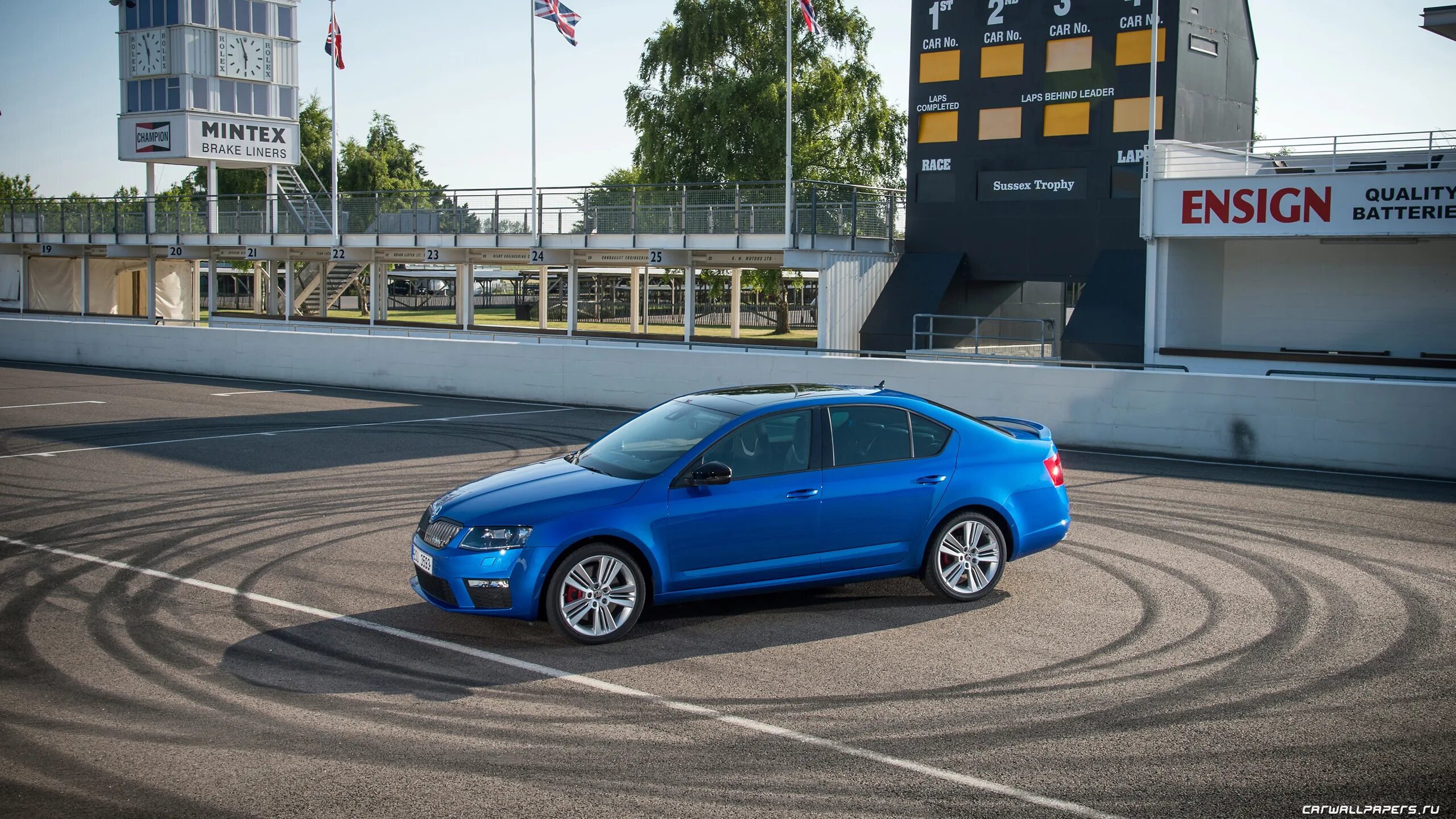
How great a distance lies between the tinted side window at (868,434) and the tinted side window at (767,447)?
0.21 metres

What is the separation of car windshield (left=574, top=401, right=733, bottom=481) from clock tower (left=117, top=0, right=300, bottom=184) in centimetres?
4477

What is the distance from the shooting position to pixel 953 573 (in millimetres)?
8305

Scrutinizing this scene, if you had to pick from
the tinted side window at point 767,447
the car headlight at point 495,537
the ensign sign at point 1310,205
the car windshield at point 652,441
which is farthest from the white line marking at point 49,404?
the ensign sign at point 1310,205

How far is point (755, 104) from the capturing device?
158 ft

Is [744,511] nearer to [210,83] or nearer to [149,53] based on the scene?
[210,83]

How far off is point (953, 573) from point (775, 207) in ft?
85.9

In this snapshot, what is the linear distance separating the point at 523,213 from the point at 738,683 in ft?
109

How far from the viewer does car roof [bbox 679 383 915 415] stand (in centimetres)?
820

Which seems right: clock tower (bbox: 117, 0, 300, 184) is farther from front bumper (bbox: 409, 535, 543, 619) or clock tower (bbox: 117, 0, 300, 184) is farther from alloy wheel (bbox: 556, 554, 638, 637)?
alloy wheel (bbox: 556, 554, 638, 637)

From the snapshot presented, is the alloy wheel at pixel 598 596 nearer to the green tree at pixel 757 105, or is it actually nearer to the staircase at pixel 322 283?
the green tree at pixel 757 105

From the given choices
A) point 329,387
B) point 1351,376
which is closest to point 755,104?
point 329,387

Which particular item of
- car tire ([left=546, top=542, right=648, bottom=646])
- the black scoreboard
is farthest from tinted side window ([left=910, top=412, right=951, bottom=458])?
the black scoreboard

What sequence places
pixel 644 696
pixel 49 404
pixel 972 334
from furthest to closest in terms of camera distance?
pixel 972 334 → pixel 49 404 → pixel 644 696

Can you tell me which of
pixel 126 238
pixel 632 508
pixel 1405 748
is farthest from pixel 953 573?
pixel 126 238
